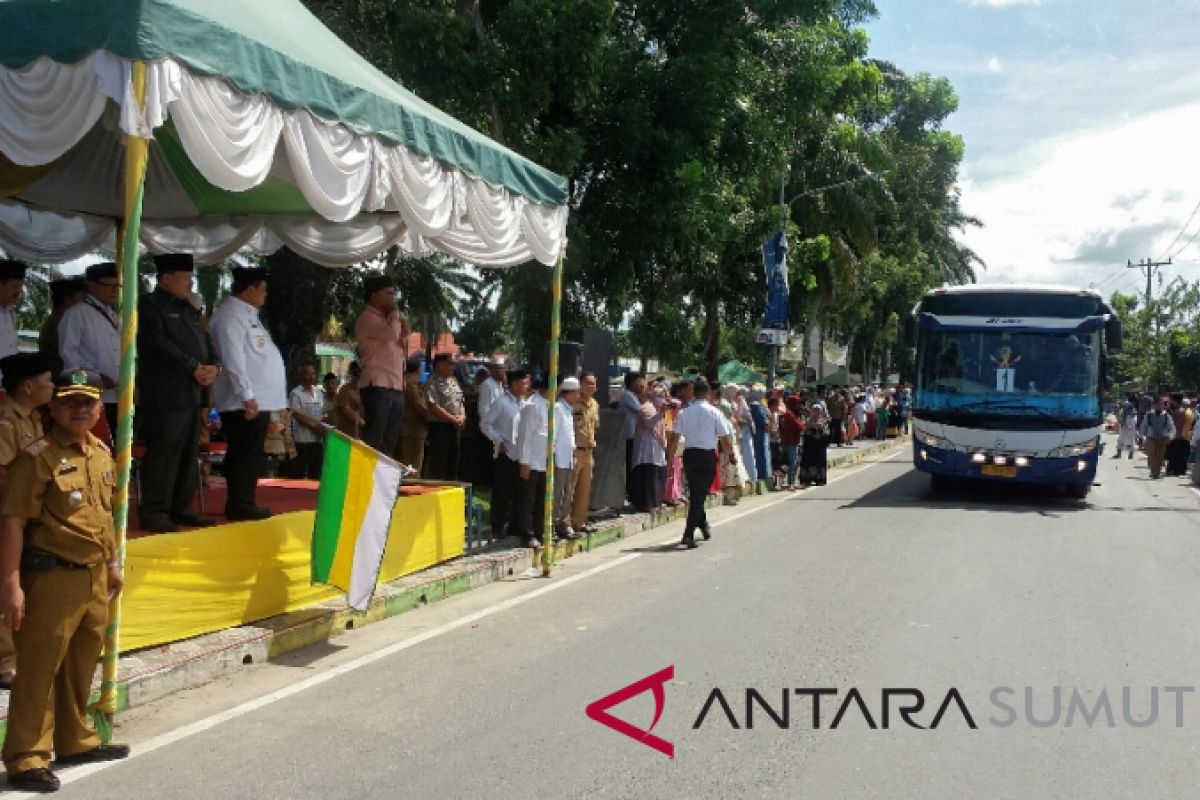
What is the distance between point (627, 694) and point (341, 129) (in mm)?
4007

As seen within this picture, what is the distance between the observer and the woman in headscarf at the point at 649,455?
14.9m

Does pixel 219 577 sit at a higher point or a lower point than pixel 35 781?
higher

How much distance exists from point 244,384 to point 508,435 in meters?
4.22

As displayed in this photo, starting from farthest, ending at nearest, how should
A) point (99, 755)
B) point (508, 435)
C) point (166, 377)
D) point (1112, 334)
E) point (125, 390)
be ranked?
point (1112, 334), point (508, 435), point (166, 377), point (125, 390), point (99, 755)

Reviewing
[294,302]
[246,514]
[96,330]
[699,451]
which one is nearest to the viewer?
[96,330]

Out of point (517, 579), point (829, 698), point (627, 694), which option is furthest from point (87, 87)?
point (517, 579)

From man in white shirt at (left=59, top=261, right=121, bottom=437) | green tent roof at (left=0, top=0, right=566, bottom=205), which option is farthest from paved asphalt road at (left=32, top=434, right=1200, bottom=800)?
green tent roof at (left=0, top=0, right=566, bottom=205)

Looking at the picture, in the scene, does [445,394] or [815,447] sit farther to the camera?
[815,447]

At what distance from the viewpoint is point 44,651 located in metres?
4.76

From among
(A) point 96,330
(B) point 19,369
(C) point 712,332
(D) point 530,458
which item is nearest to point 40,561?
(B) point 19,369

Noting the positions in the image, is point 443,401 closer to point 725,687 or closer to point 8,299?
point 8,299

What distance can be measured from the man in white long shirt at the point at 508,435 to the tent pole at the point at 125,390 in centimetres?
A: 594

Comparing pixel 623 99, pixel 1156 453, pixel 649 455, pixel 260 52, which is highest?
pixel 623 99

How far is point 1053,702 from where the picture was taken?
6.27m
